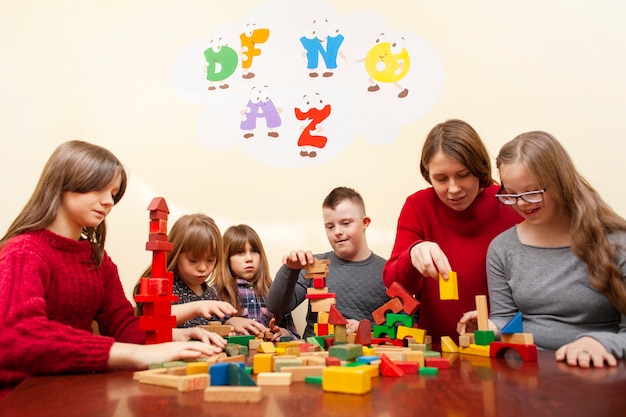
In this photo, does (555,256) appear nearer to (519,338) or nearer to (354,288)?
(519,338)

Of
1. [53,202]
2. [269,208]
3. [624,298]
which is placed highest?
[269,208]

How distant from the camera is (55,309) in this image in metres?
1.00

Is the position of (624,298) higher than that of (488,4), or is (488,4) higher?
(488,4)

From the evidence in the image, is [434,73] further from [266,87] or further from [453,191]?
[453,191]

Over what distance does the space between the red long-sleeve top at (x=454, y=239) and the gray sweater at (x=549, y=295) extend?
0.14 meters

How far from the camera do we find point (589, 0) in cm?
186

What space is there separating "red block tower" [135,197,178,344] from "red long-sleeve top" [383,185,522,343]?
1.89 ft

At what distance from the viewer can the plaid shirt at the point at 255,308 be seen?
1795mm

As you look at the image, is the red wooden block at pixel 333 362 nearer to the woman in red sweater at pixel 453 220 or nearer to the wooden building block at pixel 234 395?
the wooden building block at pixel 234 395

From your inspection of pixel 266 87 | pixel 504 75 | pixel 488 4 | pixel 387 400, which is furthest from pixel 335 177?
pixel 387 400

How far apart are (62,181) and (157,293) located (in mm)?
343

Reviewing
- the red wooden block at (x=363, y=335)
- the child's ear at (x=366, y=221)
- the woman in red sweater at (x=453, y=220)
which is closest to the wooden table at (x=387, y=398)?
the red wooden block at (x=363, y=335)

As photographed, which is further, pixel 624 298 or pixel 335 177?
pixel 335 177

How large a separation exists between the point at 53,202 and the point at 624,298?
1185 millimetres
